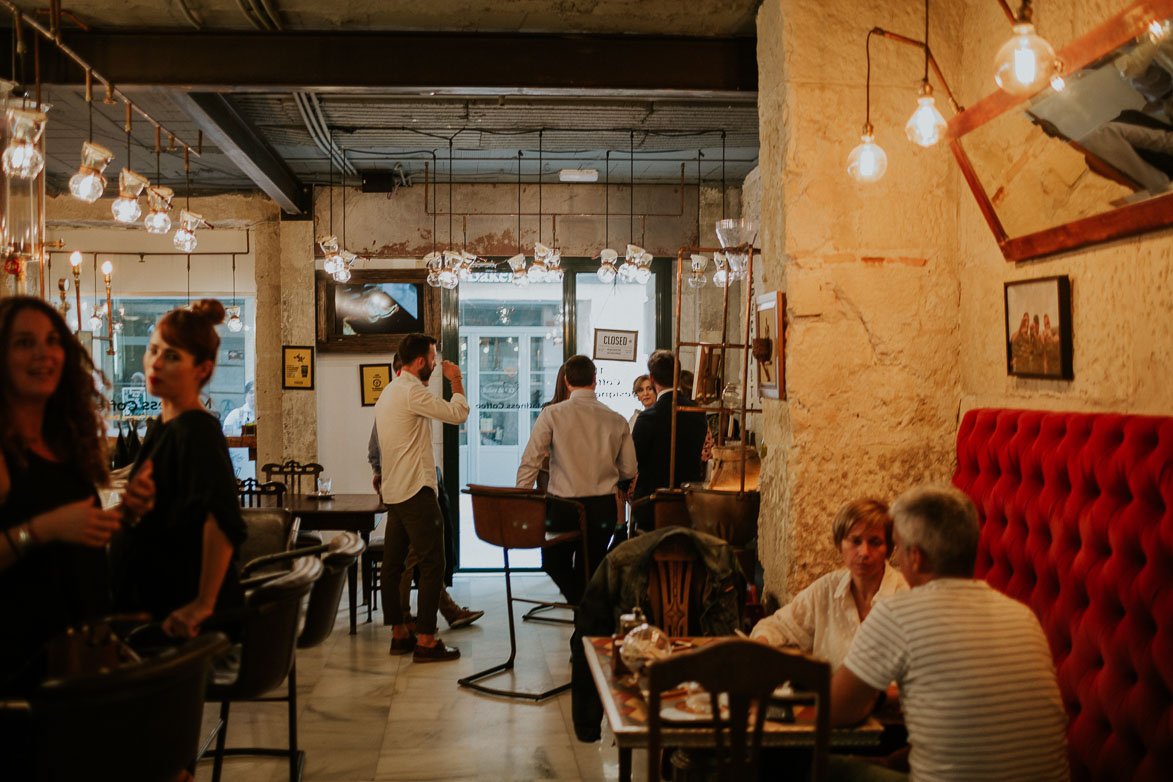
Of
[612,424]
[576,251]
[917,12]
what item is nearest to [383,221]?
[576,251]

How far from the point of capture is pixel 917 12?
3686mm

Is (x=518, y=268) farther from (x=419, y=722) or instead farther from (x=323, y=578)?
(x=323, y=578)

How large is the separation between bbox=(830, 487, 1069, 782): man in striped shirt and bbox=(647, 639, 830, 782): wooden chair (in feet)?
0.58

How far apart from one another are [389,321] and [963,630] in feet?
21.6

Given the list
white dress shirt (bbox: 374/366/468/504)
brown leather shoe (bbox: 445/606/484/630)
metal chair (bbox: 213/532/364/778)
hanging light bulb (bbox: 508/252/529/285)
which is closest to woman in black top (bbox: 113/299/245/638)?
metal chair (bbox: 213/532/364/778)

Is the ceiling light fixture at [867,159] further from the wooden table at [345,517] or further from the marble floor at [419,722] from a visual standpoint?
the wooden table at [345,517]

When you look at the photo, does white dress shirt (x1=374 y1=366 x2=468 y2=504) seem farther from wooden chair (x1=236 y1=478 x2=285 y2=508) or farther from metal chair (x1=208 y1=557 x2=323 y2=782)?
metal chair (x1=208 y1=557 x2=323 y2=782)

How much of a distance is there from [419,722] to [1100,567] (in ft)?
9.99

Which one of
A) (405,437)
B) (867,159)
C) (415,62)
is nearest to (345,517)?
(405,437)

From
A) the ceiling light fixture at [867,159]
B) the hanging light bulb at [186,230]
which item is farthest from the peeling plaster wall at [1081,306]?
the hanging light bulb at [186,230]

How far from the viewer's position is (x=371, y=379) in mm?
7992

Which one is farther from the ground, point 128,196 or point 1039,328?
point 128,196

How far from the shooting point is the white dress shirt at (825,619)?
2812mm

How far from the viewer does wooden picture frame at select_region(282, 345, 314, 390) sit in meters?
7.85
